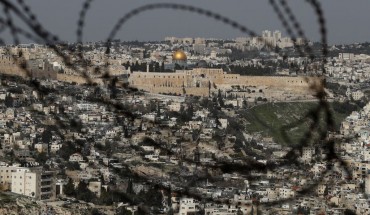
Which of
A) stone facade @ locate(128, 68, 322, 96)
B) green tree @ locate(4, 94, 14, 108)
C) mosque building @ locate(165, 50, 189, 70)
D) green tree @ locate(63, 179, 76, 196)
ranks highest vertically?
mosque building @ locate(165, 50, 189, 70)

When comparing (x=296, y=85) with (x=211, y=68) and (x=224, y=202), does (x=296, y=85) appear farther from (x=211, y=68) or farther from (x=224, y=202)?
(x=224, y=202)

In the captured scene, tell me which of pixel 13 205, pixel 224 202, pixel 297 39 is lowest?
pixel 13 205

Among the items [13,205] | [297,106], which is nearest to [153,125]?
[13,205]

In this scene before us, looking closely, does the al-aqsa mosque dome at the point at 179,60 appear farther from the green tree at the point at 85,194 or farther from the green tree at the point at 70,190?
the green tree at the point at 85,194

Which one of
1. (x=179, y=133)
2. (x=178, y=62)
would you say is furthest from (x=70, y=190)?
(x=178, y=62)

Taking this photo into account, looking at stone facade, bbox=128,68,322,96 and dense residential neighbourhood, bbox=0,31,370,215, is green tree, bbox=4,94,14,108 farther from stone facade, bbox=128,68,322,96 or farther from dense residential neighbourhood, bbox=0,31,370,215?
stone facade, bbox=128,68,322,96

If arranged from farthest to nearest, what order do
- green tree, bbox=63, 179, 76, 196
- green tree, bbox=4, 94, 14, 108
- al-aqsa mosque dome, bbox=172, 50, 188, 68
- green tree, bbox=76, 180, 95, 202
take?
al-aqsa mosque dome, bbox=172, 50, 188, 68, green tree, bbox=63, 179, 76, 196, green tree, bbox=76, 180, 95, 202, green tree, bbox=4, 94, 14, 108

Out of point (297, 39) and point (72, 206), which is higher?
point (297, 39)

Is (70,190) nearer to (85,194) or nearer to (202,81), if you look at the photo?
(85,194)

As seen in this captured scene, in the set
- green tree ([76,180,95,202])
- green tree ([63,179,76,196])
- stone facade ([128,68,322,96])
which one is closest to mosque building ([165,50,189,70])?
stone facade ([128,68,322,96])
